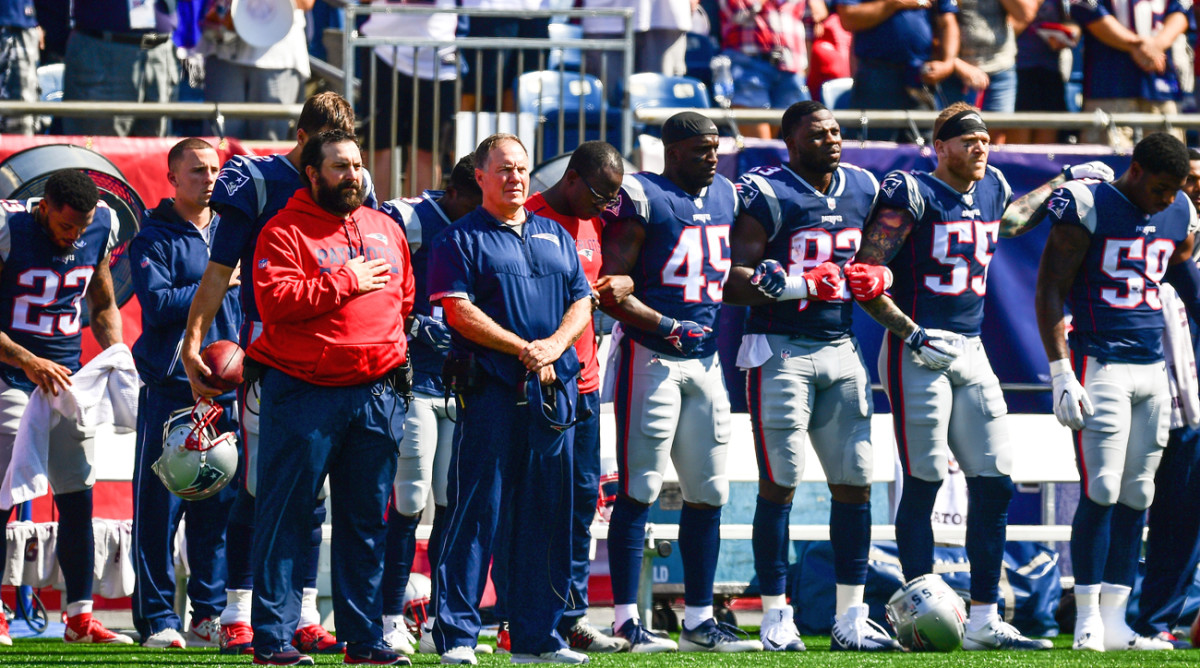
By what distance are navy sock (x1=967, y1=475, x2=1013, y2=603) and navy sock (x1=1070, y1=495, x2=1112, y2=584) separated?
1.31 ft

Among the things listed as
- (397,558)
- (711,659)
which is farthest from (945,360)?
(397,558)

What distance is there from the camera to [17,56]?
→ 8.72 meters

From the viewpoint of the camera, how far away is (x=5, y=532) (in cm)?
651

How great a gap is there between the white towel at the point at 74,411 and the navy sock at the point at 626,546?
2039 millimetres

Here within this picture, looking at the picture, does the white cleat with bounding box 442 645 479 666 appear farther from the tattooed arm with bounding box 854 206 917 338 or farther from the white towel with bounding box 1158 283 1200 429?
the white towel with bounding box 1158 283 1200 429

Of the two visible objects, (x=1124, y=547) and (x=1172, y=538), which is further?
(x=1172, y=538)

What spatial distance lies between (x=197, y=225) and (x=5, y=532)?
5.06ft

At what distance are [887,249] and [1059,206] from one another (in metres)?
0.85

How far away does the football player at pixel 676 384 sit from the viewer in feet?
20.3

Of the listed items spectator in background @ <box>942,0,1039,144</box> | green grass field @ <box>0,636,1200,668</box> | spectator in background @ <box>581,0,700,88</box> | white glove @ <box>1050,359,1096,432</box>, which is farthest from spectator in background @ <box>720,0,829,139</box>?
green grass field @ <box>0,636,1200,668</box>

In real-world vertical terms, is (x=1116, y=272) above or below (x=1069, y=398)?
above

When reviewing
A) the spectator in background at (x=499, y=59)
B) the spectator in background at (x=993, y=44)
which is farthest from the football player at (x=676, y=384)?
the spectator in background at (x=993, y=44)

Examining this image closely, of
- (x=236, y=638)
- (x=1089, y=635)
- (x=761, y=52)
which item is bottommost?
(x=1089, y=635)

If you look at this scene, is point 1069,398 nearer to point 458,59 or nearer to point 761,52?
point 458,59
